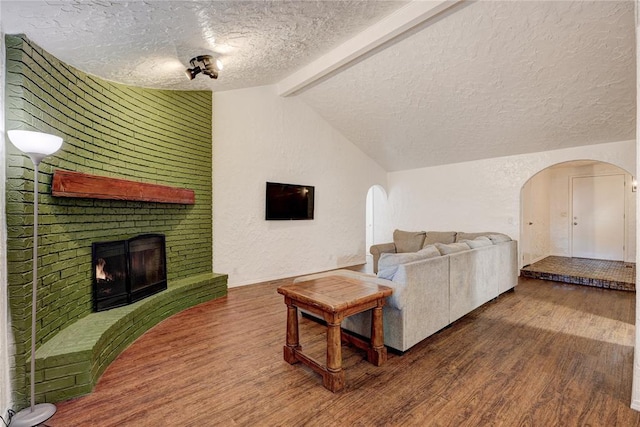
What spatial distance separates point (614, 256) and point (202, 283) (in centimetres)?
918

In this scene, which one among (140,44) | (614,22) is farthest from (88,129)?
(614,22)

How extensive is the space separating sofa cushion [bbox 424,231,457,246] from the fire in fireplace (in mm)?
4689

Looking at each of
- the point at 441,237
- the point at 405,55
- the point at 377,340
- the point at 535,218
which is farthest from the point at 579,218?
the point at 377,340

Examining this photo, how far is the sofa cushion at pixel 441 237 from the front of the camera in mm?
5551

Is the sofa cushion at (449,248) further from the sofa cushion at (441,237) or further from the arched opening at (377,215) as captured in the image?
the arched opening at (377,215)

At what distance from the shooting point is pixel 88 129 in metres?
2.70

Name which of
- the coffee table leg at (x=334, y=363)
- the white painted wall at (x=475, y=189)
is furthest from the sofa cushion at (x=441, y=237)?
the coffee table leg at (x=334, y=363)

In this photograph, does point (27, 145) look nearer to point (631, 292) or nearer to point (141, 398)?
point (141, 398)

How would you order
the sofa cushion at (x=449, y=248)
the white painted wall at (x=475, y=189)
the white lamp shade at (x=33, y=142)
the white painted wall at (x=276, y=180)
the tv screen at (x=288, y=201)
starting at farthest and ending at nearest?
the tv screen at (x=288, y=201), the white painted wall at (x=475, y=189), the white painted wall at (x=276, y=180), the sofa cushion at (x=449, y=248), the white lamp shade at (x=33, y=142)

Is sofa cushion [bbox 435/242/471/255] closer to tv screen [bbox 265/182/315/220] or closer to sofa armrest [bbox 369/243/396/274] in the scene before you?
sofa armrest [bbox 369/243/396/274]

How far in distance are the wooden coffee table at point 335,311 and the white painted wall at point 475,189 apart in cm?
464

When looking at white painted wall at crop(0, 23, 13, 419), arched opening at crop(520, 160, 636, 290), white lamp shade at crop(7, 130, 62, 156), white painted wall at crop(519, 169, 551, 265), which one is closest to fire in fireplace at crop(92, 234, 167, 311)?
white painted wall at crop(0, 23, 13, 419)

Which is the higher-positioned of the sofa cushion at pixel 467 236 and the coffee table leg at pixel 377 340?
the sofa cushion at pixel 467 236

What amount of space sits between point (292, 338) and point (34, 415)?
1.66 meters
